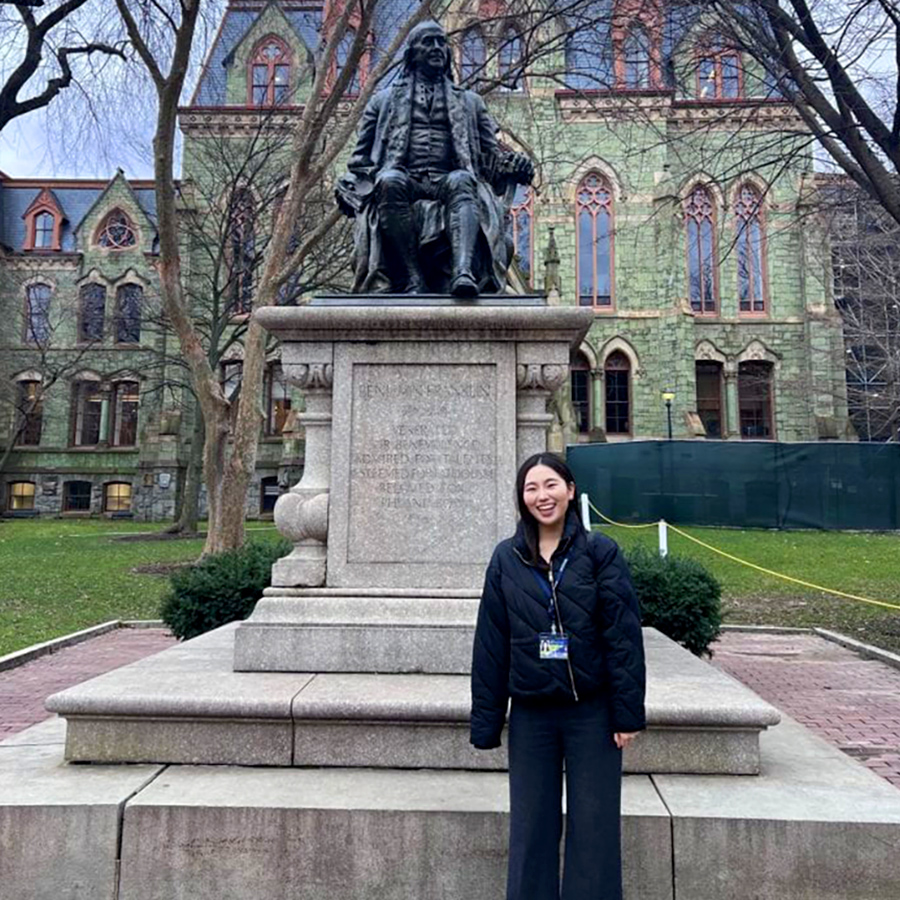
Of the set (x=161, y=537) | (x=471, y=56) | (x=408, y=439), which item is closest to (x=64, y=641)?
(x=408, y=439)

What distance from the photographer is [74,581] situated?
45.3 feet

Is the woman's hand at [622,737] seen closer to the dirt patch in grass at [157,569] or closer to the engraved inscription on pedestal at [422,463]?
the engraved inscription on pedestal at [422,463]

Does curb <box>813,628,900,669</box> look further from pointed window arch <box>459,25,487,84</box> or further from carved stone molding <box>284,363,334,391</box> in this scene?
pointed window arch <box>459,25,487,84</box>

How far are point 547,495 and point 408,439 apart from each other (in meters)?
2.23

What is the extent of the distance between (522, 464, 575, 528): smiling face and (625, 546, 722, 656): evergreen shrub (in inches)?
187

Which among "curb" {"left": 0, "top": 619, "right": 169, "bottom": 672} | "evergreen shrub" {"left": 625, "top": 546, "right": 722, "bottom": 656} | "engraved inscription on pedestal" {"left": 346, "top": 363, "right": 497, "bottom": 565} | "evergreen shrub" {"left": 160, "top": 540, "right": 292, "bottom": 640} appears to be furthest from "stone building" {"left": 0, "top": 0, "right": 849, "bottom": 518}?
"engraved inscription on pedestal" {"left": 346, "top": 363, "right": 497, "bottom": 565}

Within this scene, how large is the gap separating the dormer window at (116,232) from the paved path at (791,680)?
31.0 metres

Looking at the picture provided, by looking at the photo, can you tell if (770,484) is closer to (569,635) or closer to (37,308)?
(569,635)

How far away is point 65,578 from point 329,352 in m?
11.7

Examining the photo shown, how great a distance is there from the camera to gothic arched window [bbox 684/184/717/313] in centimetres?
3152

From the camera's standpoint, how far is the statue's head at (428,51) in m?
5.42

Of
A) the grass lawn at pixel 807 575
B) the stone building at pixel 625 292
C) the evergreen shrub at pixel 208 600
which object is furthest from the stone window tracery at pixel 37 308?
the evergreen shrub at pixel 208 600

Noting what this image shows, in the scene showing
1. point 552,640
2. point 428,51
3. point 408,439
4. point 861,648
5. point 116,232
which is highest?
point 116,232

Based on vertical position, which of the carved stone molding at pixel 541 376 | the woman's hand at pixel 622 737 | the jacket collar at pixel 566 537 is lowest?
the woman's hand at pixel 622 737
